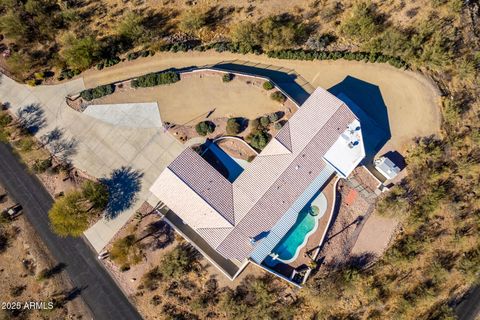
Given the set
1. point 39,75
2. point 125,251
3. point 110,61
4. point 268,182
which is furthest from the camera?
point 39,75

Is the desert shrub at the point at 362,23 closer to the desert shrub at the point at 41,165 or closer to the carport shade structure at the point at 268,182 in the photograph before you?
the carport shade structure at the point at 268,182

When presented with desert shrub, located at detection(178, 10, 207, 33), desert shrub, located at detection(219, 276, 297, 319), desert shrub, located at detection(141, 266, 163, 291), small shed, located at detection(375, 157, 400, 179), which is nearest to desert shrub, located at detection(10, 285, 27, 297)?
desert shrub, located at detection(141, 266, 163, 291)

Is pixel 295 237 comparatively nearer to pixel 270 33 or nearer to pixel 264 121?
pixel 264 121

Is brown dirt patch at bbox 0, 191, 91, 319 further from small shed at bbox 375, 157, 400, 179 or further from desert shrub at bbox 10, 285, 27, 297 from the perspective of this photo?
small shed at bbox 375, 157, 400, 179

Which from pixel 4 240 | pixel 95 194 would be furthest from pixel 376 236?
pixel 4 240

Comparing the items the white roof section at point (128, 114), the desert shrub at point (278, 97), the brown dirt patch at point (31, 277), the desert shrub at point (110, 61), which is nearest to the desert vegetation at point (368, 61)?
the desert shrub at point (110, 61)
